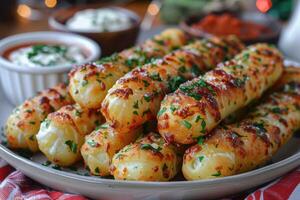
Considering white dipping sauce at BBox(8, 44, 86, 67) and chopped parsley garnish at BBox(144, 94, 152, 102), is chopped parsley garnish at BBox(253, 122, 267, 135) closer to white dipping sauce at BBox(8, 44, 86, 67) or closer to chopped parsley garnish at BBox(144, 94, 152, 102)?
chopped parsley garnish at BBox(144, 94, 152, 102)

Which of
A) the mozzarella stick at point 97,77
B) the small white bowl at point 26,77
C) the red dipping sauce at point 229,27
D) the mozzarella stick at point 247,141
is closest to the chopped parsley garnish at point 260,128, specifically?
the mozzarella stick at point 247,141

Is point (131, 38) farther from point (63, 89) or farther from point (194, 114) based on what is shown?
point (194, 114)

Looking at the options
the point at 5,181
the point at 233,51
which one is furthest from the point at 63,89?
the point at 233,51

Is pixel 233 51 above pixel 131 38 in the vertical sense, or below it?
above

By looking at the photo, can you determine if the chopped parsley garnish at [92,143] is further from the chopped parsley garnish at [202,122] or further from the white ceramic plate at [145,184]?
the chopped parsley garnish at [202,122]

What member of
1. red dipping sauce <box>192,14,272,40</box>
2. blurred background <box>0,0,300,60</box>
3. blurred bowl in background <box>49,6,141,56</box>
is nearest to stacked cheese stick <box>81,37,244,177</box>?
blurred bowl in background <box>49,6,141,56</box>

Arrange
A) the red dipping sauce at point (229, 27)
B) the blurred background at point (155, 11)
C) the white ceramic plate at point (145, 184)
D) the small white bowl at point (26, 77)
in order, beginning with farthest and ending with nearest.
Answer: the blurred background at point (155, 11) < the red dipping sauce at point (229, 27) < the small white bowl at point (26, 77) < the white ceramic plate at point (145, 184)
